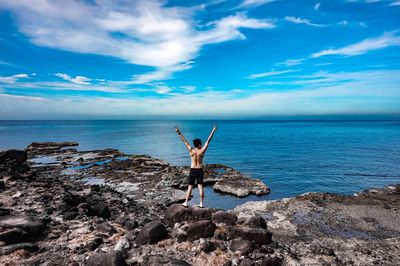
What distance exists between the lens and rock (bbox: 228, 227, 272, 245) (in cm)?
1159

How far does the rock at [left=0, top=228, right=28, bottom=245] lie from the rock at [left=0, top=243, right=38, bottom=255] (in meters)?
0.47

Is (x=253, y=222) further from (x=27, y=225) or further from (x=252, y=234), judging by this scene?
(x=27, y=225)

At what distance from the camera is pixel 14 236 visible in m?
11.4

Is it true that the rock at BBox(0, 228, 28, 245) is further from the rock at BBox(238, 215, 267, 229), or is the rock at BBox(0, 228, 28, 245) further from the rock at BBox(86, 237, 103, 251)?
the rock at BBox(238, 215, 267, 229)

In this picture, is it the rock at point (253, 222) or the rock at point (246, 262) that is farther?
the rock at point (253, 222)

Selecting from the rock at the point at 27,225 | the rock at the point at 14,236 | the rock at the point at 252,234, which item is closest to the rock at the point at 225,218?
the rock at the point at 252,234

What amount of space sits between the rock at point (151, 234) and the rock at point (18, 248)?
425cm

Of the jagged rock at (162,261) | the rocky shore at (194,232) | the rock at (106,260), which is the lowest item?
the rocky shore at (194,232)

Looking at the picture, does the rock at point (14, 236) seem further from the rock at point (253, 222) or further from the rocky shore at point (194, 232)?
the rock at point (253, 222)

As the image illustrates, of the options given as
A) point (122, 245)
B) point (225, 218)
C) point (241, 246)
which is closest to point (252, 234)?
point (241, 246)

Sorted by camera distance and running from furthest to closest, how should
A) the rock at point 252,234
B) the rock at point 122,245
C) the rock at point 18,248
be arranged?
the rock at point 252,234, the rock at point 122,245, the rock at point 18,248

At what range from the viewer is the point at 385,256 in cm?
1207

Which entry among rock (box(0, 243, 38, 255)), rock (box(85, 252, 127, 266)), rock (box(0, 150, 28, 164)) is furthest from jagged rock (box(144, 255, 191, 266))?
rock (box(0, 150, 28, 164))

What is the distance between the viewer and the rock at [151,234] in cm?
1135
